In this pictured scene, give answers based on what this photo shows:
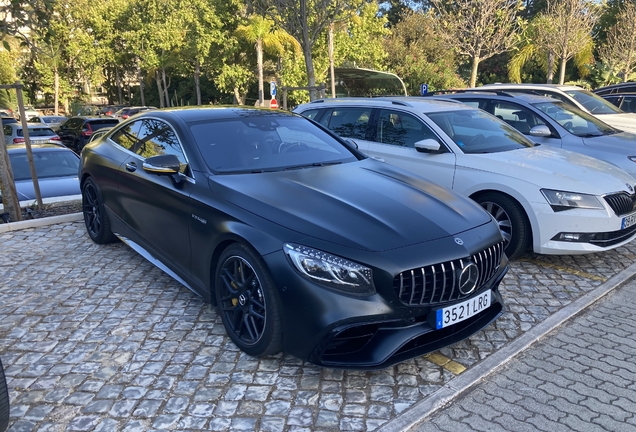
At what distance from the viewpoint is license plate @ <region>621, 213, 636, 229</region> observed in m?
5.07

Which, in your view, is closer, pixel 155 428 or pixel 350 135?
pixel 155 428

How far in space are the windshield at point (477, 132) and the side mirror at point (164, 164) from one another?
10.7ft

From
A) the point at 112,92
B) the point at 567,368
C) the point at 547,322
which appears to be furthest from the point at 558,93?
the point at 112,92

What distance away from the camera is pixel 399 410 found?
2979 mm

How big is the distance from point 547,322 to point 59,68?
41.3 meters

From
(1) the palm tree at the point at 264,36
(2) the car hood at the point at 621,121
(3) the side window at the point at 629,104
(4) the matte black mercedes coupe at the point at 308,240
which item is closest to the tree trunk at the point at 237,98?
(1) the palm tree at the point at 264,36

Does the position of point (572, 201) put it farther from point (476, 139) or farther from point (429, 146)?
point (429, 146)

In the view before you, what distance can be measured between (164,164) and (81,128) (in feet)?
50.3

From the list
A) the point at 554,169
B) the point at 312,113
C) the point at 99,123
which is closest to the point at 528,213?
the point at 554,169

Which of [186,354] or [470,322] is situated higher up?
[470,322]

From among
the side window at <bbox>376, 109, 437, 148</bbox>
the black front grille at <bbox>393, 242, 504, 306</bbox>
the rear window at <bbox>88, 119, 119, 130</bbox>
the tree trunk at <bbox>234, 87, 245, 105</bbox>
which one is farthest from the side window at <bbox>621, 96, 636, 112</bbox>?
the tree trunk at <bbox>234, 87, 245, 105</bbox>

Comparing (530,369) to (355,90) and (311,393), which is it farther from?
(355,90)

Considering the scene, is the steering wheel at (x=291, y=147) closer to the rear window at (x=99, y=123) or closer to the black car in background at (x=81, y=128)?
the black car in background at (x=81, y=128)

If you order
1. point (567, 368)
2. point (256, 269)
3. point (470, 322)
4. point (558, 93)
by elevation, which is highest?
point (558, 93)
